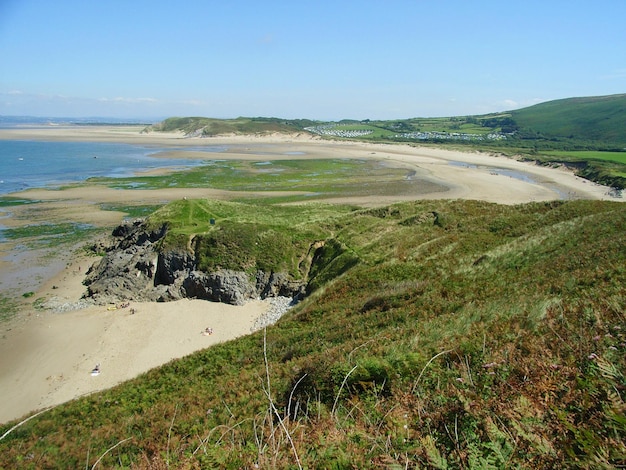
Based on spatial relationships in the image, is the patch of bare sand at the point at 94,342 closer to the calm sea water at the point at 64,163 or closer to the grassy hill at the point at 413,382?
the grassy hill at the point at 413,382

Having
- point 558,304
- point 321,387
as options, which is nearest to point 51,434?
point 321,387

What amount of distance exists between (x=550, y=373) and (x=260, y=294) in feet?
95.0

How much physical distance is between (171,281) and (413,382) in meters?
31.1

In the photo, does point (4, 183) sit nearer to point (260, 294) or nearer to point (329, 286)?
point (260, 294)

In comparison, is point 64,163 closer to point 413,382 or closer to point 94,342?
point 94,342

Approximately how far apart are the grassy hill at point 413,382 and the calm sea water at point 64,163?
7773 centimetres

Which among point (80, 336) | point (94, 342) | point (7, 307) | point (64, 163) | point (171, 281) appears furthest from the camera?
point (64, 163)

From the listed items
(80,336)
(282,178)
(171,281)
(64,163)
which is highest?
(64,163)

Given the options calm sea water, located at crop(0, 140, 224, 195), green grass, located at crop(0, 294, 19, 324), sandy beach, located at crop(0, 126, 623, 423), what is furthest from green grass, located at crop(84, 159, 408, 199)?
green grass, located at crop(0, 294, 19, 324)

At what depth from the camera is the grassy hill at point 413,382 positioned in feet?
16.2

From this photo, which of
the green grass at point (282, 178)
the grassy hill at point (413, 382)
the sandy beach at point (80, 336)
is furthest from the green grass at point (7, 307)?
the green grass at point (282, 178)

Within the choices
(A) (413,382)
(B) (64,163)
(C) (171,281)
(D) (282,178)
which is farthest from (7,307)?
(B) (64,163)

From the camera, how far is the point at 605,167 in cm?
9556

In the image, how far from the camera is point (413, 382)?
315 inches
